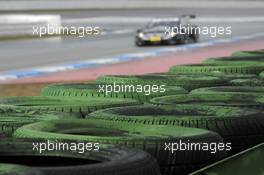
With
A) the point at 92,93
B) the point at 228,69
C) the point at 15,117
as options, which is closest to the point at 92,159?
the point at 15,117

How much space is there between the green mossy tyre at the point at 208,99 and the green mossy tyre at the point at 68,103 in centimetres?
26

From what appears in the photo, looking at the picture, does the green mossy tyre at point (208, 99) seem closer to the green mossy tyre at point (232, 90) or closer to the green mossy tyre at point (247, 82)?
the green mossy tyre at point (232, 90)

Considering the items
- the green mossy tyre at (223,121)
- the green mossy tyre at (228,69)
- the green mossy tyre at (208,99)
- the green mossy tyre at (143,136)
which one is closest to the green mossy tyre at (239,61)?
the green mossy tyre at (228,69)

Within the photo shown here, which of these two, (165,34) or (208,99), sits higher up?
(208,99)

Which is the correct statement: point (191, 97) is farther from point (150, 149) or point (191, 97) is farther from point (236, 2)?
point (236, 2)

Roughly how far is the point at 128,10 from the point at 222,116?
65.3 meters

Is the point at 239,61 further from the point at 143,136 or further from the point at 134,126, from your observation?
the point at 143,136

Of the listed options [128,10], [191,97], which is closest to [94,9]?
[128,10]

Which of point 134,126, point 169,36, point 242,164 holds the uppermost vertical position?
point 134,126

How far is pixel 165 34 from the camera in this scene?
95.0ft

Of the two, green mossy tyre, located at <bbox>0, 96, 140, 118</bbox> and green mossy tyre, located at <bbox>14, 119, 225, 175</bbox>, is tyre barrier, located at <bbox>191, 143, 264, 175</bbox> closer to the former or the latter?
green mossy tyre, located at <bbox>14, 119, 225, 175</bbox>

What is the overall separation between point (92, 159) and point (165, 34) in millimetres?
25098

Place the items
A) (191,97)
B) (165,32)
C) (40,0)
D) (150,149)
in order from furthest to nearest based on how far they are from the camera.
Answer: (40,0)
(165,32)
(191,97)
(150,149)

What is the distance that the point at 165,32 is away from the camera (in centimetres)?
2934
